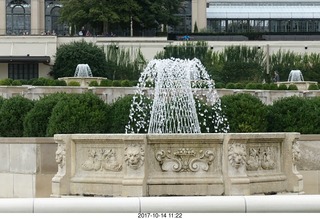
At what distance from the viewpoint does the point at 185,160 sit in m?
16.6

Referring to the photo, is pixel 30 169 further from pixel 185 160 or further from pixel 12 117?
pixel 12 117

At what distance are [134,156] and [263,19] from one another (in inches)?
2462

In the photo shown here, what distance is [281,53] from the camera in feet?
211

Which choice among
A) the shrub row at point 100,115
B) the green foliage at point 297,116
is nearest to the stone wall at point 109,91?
the shrub row at point 100,115

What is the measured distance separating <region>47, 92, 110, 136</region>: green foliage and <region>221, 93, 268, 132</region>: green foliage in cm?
369

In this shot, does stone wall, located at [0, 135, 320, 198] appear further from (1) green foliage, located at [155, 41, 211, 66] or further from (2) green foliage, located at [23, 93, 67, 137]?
(1) green foliage, located at [155, 41, 211, 66]

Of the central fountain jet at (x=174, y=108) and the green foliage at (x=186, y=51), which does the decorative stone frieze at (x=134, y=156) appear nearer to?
the central fountain jet at (x=174, y=108)

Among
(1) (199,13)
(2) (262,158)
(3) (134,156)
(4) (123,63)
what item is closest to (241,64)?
(4) (123,63)

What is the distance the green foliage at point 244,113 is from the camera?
2551 cm

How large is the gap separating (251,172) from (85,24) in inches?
2095

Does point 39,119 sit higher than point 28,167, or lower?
higher

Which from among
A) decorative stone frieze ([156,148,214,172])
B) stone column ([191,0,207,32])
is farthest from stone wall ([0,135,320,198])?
stone column ([191,0,207,32])

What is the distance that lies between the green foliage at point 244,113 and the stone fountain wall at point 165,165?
8334mm
